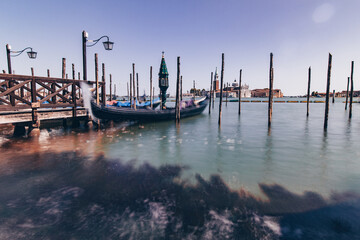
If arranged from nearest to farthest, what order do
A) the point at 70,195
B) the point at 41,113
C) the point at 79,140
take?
the point at 70,195 → the point at 79,140 → the point at 41,113

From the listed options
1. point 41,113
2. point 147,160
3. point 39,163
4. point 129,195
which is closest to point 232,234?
point 129,195

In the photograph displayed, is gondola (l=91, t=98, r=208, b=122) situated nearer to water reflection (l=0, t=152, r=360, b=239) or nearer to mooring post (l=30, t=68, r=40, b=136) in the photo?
mooring post (l=30, t=68, r=40, b=136)

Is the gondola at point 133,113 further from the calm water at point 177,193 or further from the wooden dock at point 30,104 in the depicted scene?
the calm water at point 177,193

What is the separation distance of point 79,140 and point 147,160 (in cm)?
505

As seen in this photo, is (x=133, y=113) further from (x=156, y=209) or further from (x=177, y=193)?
(x=156, y=209)

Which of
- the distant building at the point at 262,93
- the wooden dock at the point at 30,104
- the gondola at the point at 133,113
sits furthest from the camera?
the distant building at the point at 262,93

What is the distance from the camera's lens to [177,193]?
180 inches

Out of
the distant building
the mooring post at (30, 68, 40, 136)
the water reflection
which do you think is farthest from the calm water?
the distant building

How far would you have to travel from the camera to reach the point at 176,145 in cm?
978

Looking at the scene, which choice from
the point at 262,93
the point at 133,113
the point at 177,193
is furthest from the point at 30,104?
the point at 262,93

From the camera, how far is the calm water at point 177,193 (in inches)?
132

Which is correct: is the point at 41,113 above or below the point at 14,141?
above

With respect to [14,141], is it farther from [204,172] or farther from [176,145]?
[204,172]

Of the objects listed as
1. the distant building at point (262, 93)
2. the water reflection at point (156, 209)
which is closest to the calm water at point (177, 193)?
the water reflection at point (156, 209)
